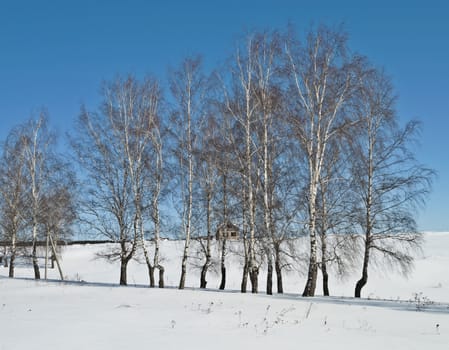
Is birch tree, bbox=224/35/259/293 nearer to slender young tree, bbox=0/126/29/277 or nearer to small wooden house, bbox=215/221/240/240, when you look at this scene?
small wooden house, bbox=215/221/240/240

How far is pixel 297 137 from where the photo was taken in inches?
642

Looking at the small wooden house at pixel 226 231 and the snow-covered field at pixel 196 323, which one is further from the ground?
the small wooden house at pixel 226 231

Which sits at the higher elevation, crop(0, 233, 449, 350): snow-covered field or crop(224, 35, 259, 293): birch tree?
Result: crop(224, 35, 259, 293): birch tree

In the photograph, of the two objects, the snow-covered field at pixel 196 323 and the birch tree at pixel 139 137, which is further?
the birch tree at pixel 139 137

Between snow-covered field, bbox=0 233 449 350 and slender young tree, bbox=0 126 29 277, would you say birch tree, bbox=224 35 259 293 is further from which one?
slender young tree, bbox=0 126 29 277

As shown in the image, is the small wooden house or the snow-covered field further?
the small wooden house

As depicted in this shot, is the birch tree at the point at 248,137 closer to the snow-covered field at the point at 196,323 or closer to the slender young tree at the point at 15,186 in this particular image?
the snow-covered field at the point at 196,323

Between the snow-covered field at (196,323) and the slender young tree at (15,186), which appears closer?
the snow-covered field at (196,323)

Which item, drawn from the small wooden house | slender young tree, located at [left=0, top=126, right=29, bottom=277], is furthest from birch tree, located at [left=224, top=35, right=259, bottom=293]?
slender young tree, located at [left=0, top=126, right=29, bottom=277]

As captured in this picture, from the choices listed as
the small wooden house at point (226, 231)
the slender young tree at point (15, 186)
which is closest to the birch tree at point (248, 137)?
the small wooden house at point (226, 231)

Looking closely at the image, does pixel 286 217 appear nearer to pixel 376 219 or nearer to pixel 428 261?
pixel 376 219

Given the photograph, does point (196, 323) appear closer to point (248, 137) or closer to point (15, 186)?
point (248, 137)

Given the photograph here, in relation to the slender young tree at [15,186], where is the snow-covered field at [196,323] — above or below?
below

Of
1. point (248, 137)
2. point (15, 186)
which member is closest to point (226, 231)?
point (248, 137)
